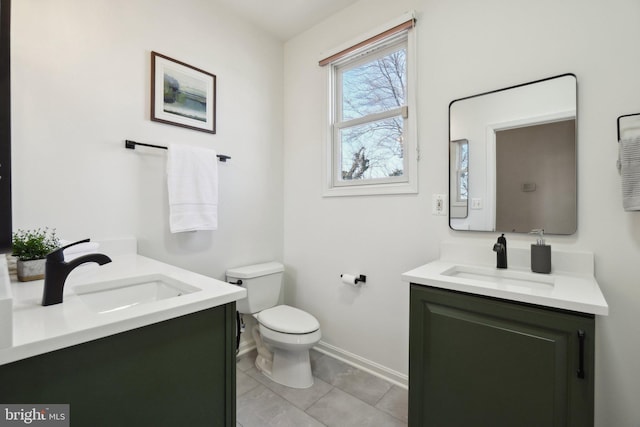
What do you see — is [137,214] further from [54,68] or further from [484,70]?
[484,70]

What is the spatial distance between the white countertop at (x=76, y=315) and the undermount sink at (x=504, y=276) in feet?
3.49

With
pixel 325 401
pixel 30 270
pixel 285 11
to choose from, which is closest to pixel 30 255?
pixel 30 270

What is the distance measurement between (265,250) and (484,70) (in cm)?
191

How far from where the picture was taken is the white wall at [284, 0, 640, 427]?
127 cm

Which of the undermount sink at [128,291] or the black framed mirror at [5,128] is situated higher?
the black framed mirror at [5,128]

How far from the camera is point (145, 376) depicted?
0.82 metres

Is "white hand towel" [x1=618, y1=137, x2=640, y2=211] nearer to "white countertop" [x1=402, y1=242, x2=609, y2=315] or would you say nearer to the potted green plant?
"white countertop" [x1=402, y1=242, x2=609, y2=315]

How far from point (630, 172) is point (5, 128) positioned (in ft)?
8.19

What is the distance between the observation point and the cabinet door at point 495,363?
98 cm

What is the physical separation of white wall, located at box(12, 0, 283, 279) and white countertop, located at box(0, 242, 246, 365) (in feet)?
1.91

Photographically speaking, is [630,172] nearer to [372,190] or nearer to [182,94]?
[372,190]

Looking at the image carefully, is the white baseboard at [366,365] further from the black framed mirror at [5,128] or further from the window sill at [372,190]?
the black framed mirror at [5,128]

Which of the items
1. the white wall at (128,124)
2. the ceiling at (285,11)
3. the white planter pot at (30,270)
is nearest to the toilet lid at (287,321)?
the white wall at (128,124)

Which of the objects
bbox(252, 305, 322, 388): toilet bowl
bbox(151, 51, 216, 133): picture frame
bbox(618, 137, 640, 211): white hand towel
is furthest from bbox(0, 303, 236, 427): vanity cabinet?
bbox(618, 137, 640, 211): white hand towel
